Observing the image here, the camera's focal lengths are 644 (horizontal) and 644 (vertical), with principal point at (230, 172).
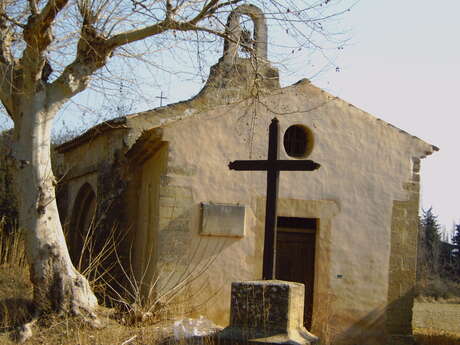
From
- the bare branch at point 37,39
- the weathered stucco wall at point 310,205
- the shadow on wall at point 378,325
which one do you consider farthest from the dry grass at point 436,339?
the bare branch at point 37,39

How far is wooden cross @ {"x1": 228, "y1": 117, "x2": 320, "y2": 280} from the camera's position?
6516 millimetres

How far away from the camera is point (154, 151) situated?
1148 centimetres

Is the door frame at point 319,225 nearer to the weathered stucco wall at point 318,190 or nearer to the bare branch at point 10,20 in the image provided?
the weathered stucco wall at point 318,190

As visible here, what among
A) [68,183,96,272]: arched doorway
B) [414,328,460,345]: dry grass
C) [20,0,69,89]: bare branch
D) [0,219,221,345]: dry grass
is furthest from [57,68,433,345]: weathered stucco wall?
[68,183,96,272]: arched doorway

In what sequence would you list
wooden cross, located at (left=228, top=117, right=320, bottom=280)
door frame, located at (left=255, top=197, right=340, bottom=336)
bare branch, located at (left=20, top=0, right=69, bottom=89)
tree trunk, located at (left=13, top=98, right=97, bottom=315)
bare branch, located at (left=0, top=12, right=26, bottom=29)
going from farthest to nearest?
door frame, located at (left=255, top=197, right=340, bottom=336)
bare branch, located at (left=0, top=12, right=26, bottom=29)
tree trunk, located at (left=13, top=98, right=97, bottom=315)
bare branch, located at (left=20, top=0, right=69, bottom=89)
wooden cross, located at (left=228, top=117, right=320, bottom=280)

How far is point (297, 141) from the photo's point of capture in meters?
11.4

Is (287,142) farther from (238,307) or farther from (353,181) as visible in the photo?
(238,307)

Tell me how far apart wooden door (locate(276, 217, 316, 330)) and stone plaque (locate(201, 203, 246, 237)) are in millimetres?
1053

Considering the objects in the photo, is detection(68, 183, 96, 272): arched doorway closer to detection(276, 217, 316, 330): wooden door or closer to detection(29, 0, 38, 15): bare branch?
detection(276, 217, 316, 330): wooden door

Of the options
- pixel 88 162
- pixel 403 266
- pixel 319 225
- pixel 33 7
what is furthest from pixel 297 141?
pixel 88 162

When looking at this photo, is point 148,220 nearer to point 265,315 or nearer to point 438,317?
point 265,315

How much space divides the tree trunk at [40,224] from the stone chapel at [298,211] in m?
2.08

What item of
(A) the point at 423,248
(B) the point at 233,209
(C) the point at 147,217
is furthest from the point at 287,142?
(A) the point at 423,248

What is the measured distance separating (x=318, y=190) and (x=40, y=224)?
4952 millimetres
